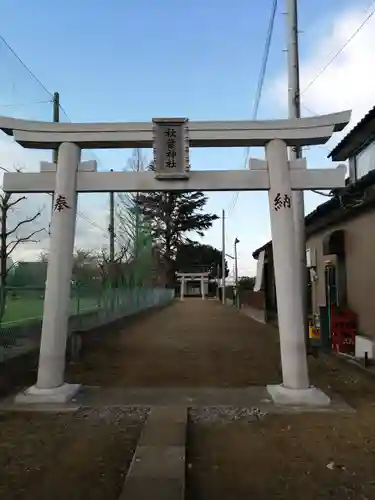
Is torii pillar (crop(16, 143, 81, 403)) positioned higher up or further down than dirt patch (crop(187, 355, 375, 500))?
higher up

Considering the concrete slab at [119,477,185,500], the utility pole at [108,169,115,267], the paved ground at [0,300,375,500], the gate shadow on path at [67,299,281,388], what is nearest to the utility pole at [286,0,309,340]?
the gate shadow on path at [67,299,281,388]

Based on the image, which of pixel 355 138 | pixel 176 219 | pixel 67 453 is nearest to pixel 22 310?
pixel 67 453

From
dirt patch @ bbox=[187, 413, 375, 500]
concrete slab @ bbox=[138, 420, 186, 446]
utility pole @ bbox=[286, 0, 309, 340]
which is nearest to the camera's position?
dirt patch @ bbox=[187, 413, 375, 500]

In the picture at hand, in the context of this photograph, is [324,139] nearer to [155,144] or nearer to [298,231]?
[155,144]

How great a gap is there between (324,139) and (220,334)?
1179 centimetres

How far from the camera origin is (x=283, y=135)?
25.3ft

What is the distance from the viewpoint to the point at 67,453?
5125 mm

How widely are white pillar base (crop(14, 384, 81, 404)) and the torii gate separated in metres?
0.05

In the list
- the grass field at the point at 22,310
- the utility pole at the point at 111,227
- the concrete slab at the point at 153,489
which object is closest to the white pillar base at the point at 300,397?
the concrete slab at the point at 153,489

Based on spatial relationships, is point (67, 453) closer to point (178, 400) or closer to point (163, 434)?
point (163, 434)

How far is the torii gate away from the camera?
24.5 feet

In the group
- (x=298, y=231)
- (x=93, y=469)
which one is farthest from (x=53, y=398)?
(x=298, y=231)

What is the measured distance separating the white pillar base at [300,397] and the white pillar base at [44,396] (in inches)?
113

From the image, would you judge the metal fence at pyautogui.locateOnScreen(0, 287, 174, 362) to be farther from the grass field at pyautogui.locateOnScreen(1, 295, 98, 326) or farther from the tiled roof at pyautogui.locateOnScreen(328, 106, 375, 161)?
the tiled roof at pyautogui.locateOnScreen(328, 106, 375, 161)
